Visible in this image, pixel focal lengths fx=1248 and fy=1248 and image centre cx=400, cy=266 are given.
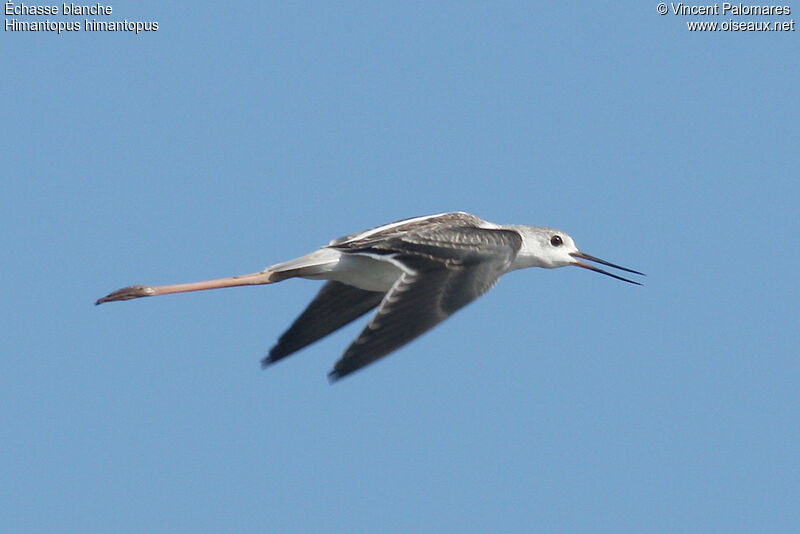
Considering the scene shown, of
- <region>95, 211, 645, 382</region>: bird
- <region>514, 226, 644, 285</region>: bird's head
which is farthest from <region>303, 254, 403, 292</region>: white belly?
<region>514, 226, 644, 285</region>: bird's head

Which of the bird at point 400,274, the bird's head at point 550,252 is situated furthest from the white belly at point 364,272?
the bird's head at point 550,252

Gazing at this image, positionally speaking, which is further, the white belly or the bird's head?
the bird's head

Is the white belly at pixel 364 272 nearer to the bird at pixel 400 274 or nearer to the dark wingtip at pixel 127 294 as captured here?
the bird at pixel 400 274

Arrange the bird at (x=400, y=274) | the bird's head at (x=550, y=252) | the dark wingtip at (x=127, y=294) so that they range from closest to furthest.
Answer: the bird at (x=400, y=274)
the dark wingtip at (x=127, y=294)
the bird's head at (x=550, y=252)

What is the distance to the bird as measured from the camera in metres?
10.3

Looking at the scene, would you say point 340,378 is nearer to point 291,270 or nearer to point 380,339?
point 380,339

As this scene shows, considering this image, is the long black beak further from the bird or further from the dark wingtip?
the dark wingtip

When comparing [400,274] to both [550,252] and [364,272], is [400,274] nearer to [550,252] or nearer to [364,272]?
[364,272]

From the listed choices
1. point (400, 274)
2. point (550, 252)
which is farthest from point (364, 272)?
point (550, 252)

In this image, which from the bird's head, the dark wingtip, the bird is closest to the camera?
the bird

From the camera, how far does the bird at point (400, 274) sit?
1029 centimetres

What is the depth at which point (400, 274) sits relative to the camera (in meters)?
12.1

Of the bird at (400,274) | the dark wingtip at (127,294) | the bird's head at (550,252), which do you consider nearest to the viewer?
the bird at (400,274)

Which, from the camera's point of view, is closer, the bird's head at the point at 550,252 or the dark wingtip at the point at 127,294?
the dark wingtip at the point at 127,294
